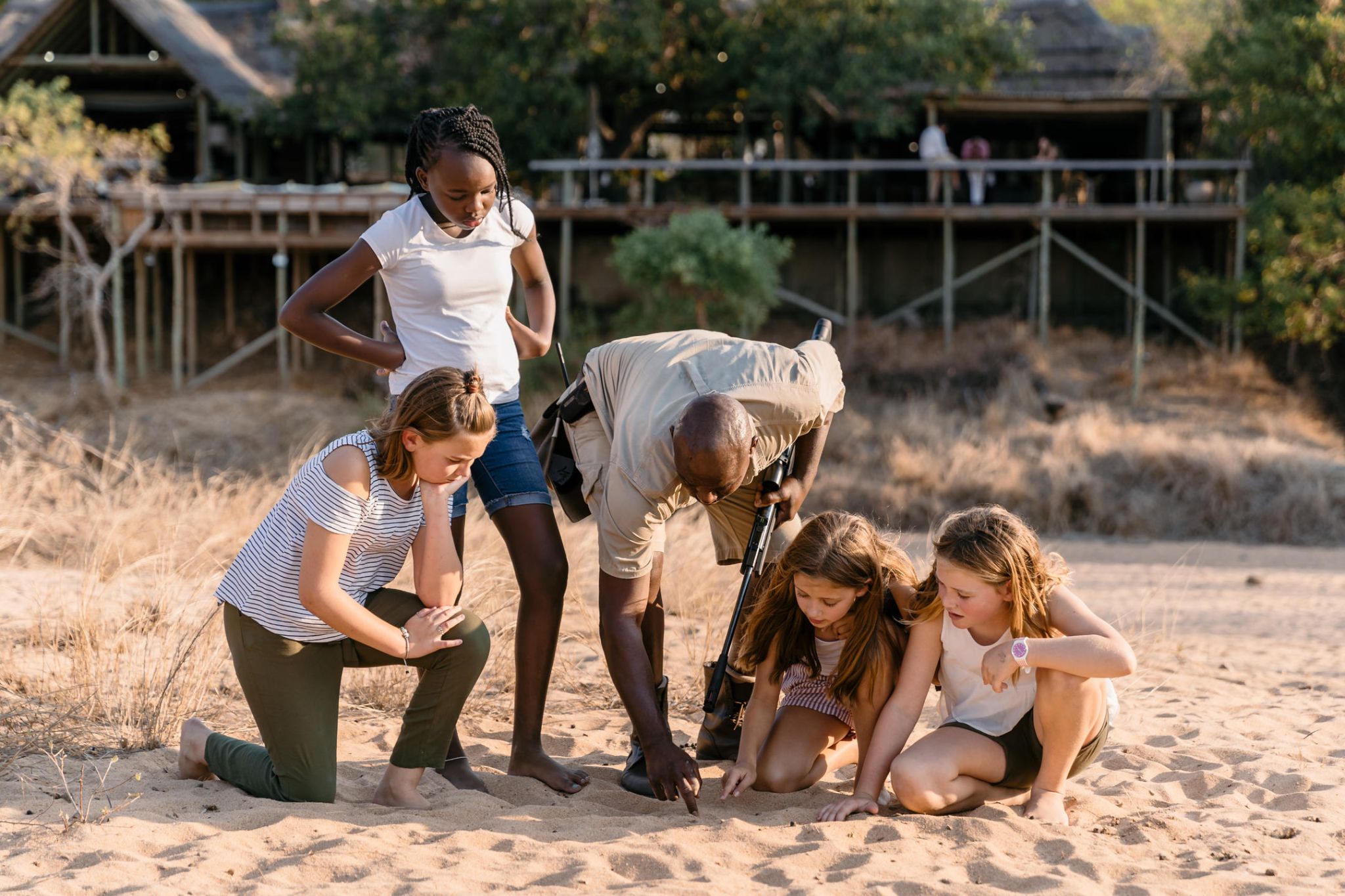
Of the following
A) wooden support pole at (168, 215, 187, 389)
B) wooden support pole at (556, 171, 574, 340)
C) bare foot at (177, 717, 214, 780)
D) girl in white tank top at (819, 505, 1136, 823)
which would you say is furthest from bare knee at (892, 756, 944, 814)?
wooden support pole at (168, 215, 187, 389)

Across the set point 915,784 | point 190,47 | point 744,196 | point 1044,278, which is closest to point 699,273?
point 744,196

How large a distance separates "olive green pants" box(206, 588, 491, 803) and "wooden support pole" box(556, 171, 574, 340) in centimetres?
1390

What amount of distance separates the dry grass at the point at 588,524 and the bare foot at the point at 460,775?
0.91m

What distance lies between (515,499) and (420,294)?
2.14 ft

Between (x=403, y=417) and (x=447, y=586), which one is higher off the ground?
(x=403, y=417)

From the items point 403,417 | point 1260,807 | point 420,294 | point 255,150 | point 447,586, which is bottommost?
point 1260,807

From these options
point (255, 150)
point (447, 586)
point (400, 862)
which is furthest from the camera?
point (255, 150)

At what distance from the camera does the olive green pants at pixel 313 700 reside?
350cm

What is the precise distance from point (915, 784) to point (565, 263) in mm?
14594

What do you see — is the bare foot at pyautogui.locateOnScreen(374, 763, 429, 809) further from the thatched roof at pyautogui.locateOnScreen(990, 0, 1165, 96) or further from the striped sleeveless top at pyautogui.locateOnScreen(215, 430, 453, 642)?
the thatched roof at pyautogui.locateOnScreen(990, 0, 1165, 96)

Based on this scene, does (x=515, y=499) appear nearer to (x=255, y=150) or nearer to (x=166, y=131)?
(x=255, y=150)

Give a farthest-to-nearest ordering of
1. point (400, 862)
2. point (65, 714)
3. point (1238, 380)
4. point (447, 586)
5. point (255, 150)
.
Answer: point (255, 150) → point (1238, 380) → point (65, 714) → point (447, 586) → point (400, 862)

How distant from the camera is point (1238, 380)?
1672 cm

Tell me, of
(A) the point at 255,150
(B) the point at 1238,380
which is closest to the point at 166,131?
(A) the point at 255,150
